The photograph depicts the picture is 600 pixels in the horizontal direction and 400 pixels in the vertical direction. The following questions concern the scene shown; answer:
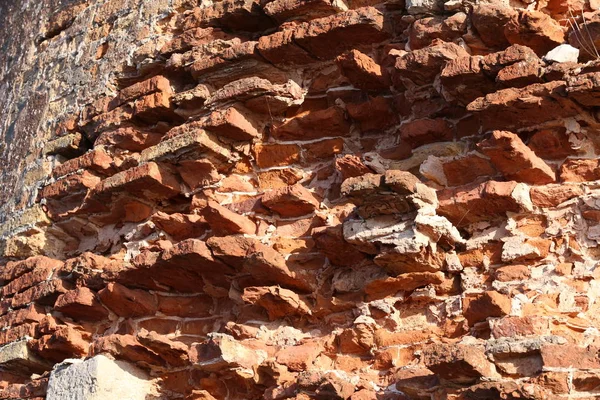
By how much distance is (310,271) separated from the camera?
4.63m

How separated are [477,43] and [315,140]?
84 centimetres

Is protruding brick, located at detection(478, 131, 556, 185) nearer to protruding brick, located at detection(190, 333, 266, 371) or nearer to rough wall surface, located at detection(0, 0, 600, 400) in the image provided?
rough wall surface, located at detection(0, 0, 600, 400)

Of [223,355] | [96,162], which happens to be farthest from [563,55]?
[96,162]

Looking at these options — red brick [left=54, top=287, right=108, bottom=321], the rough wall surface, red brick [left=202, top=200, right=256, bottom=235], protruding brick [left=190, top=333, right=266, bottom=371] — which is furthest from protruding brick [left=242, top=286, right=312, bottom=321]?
red brick [left=54, top=287, right=108, bottom=321]

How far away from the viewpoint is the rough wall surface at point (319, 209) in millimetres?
4078

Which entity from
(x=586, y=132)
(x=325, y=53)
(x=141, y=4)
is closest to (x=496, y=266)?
(x=586, y=132)

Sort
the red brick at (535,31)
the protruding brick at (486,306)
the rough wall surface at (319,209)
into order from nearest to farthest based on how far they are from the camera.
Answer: the protruding brick at (486,306)
the rough wall surface at (319,209)
the red brick at (535,31)

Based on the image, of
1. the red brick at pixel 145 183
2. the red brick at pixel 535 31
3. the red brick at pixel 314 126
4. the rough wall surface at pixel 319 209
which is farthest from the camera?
the red brick at pixel 145 183

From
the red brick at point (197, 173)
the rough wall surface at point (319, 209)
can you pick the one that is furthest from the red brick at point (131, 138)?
the red brick at point (197, 173)

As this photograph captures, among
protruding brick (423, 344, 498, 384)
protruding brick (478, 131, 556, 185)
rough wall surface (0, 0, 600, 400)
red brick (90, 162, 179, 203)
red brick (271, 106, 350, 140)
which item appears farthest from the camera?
red brick (90, 162, 179, 203)

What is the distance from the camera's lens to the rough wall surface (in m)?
4.08

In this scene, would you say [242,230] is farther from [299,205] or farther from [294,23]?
[294,23]

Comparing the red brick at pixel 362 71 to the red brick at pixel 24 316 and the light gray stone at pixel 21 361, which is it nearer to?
the red brick at pixel 24 316

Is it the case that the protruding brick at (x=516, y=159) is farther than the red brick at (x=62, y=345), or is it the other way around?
the red brick at (x=62, y=345)
